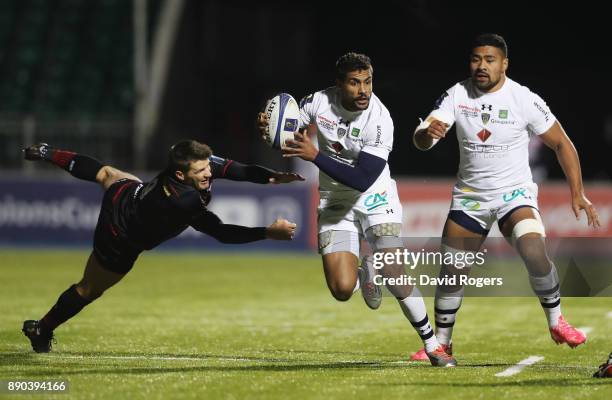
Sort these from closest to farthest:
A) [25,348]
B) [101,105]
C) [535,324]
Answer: [25,348] → [535,324] → [101,105]

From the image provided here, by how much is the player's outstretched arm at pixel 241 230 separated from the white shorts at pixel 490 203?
1.36m

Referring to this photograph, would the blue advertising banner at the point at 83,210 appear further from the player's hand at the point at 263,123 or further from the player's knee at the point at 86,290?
the player's hand at the point at 263,123

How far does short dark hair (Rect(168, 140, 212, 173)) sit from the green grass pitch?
1.54 meters

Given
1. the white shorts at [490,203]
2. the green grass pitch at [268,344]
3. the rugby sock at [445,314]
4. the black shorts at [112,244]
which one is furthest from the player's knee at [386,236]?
the black shorts at [112,244]

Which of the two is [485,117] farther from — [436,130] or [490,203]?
[490,203]

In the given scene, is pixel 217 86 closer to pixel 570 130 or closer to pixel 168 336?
pixel 570 130

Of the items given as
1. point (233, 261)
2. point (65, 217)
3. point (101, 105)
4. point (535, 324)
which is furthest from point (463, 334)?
point (101, 105)

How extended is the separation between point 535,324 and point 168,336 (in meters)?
4.15

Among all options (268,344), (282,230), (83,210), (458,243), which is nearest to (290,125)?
(282,230)

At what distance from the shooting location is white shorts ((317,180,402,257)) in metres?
9.28

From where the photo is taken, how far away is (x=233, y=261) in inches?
864

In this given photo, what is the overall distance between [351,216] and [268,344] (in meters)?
2.12

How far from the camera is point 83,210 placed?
23.3 metres

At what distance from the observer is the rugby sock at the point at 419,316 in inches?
363
